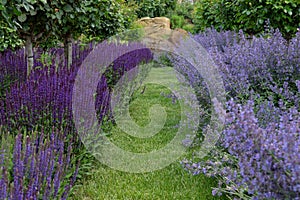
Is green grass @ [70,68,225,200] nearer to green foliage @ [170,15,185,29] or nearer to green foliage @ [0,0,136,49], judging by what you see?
green foliage @ [0,0,136,49]

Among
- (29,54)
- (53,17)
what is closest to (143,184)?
(53,17)

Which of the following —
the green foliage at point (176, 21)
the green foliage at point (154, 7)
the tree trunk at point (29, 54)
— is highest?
the tree trunk at point (29, 54)

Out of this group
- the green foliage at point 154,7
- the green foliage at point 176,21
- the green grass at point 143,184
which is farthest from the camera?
the green foliage at point 176,21

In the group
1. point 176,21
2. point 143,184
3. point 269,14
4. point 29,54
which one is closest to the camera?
point 143,184

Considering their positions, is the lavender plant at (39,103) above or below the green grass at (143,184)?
above

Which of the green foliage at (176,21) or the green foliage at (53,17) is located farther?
the green foliage at (176,21)

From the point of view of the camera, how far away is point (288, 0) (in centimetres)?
482

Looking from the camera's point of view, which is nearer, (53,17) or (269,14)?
(53,17)

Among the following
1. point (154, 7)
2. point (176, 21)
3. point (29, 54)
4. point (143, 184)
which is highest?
point (29, 54)

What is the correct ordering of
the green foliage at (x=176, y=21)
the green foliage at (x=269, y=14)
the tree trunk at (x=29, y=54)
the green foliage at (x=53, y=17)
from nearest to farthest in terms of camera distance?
the green foliage at (x=53, y=17), the tree trunk at (x=29, y=54), the green foliage at (x=269, y=14), the green foliage at (x=176, y=21)

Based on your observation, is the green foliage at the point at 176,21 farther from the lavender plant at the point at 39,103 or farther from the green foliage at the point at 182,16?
the lavender plant at the point at 39,103

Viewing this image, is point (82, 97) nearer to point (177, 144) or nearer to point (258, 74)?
point (177, 144)

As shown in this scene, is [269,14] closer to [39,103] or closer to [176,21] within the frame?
[39,103]

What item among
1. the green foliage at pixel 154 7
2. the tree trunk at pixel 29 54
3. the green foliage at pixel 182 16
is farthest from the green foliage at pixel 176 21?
the tree trunk at pixel 29 54
